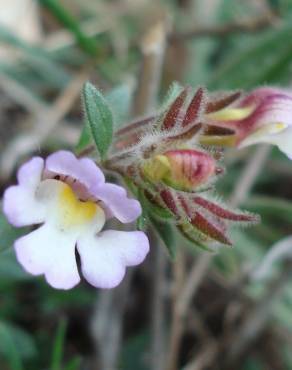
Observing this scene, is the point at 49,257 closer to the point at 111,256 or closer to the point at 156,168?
the point at 111,256

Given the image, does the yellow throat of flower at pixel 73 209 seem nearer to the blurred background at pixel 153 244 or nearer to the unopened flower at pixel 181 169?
the unopened flower at pixel 181 169

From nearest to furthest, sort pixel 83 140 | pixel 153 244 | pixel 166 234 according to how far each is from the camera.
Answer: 1. pixel 166 234
2. pixel 83 140
3. pixel 153 244

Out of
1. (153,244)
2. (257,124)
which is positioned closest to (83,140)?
(257,124)

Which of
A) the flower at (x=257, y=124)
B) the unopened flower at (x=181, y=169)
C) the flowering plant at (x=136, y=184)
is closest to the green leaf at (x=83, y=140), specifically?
the flowering plant at (x=136, y=184)

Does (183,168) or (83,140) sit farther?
(83,140)

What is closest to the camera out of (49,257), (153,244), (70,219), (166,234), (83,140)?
(49,257)

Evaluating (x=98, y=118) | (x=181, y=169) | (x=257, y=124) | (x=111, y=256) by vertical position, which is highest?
(x=98, y=118)

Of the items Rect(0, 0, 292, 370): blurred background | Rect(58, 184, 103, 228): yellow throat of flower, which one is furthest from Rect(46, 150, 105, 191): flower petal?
Rect(0, 0, 292, 370): blurred background
